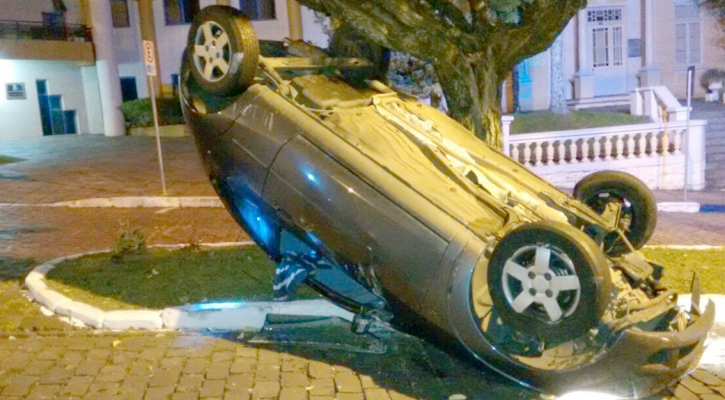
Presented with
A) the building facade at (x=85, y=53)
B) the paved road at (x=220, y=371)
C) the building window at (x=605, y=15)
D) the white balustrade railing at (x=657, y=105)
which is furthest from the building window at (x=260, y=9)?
the paved road at (x=220, y=371)

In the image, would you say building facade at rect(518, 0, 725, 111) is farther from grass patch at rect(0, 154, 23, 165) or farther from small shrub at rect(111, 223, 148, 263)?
small shrub at rect(111, 223, 148, 263)

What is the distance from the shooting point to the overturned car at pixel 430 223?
3969 millimetres

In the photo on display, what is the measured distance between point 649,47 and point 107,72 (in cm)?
1732

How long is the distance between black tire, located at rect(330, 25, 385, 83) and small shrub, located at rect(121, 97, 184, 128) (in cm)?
1714

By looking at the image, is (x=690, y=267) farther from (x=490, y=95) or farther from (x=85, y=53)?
(x=85, y=53)

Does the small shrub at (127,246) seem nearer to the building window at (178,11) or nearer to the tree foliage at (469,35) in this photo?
the tree foliage at (469,35)

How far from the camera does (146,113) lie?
22.8 m

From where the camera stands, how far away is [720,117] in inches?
704

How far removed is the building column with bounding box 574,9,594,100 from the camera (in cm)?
2188

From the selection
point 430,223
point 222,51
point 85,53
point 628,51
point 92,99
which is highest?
point 85,53

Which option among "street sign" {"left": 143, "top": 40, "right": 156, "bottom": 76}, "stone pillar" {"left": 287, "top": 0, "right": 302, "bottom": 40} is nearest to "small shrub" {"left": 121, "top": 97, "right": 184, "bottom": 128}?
"stone pillar" {"left": 287, "top": 0, "right": 302, "bottom": 40}

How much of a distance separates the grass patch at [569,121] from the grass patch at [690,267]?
8275mm

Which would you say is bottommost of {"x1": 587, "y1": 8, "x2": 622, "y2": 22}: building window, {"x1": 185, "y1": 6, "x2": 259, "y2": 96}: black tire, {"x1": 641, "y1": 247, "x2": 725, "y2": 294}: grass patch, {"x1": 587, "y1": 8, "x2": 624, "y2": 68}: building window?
{"x1": 641, "y1": 247, "x2": 725, "y2": 294}: grass patch

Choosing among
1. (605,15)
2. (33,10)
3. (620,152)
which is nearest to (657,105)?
(620,152)
